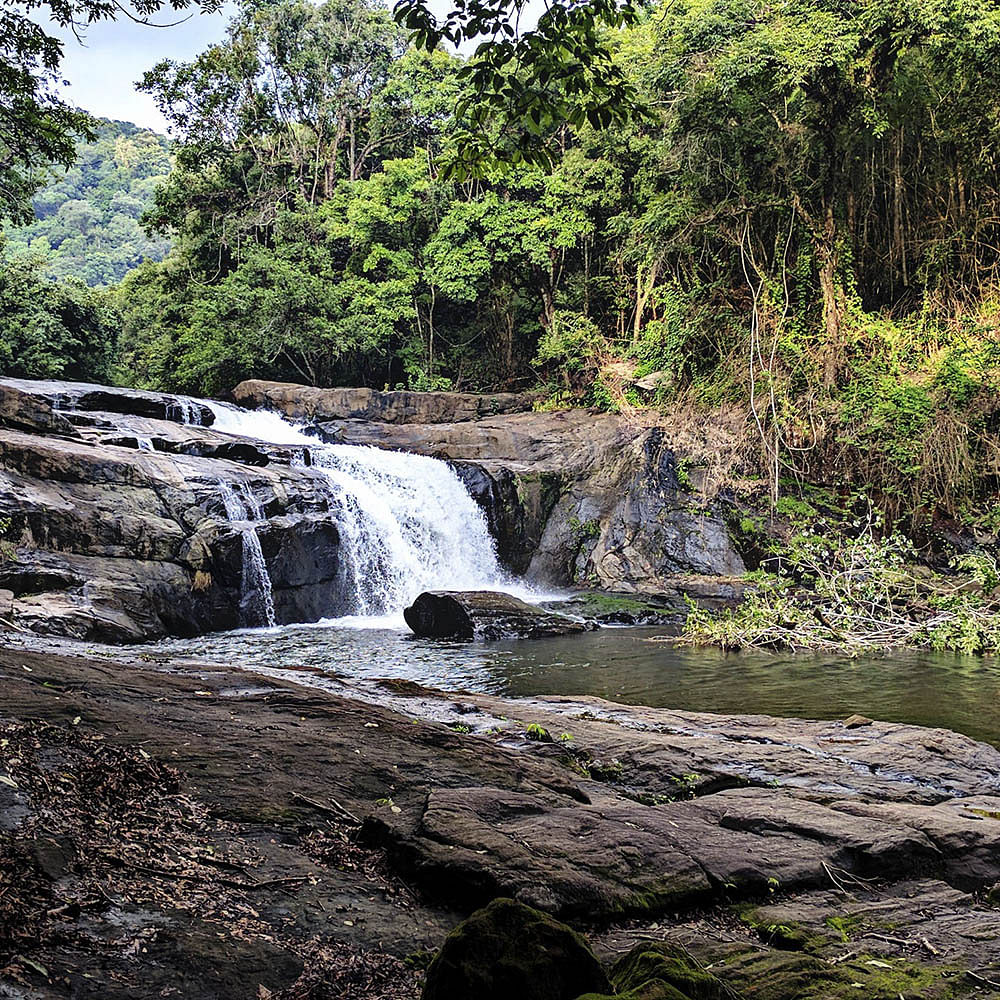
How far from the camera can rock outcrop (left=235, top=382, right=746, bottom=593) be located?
16531 mm

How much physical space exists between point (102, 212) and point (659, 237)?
4380 cm

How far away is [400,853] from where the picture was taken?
10.1 ft

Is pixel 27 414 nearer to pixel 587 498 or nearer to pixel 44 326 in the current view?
pixel 587 498

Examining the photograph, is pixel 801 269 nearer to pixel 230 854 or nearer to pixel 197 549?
pixel 197 549

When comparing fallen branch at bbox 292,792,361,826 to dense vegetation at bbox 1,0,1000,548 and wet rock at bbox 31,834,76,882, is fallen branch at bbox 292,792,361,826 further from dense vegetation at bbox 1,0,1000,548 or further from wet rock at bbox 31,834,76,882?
dense vegetation at bbox 1,0,1000,548

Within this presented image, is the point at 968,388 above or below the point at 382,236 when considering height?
Answer: below

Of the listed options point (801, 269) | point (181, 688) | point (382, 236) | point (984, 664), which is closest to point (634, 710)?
point (181, 688)

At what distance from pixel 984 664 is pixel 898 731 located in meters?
4.70

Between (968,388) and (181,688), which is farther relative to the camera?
(968,388)

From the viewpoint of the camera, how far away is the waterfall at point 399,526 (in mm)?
14914

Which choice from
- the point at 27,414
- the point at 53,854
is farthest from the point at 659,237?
the point at 53,854

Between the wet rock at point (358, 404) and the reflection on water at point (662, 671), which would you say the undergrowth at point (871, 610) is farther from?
the wet rock at point (358, 404)

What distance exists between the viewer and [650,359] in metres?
20.5

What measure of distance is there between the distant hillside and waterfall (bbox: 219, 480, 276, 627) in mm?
37933
